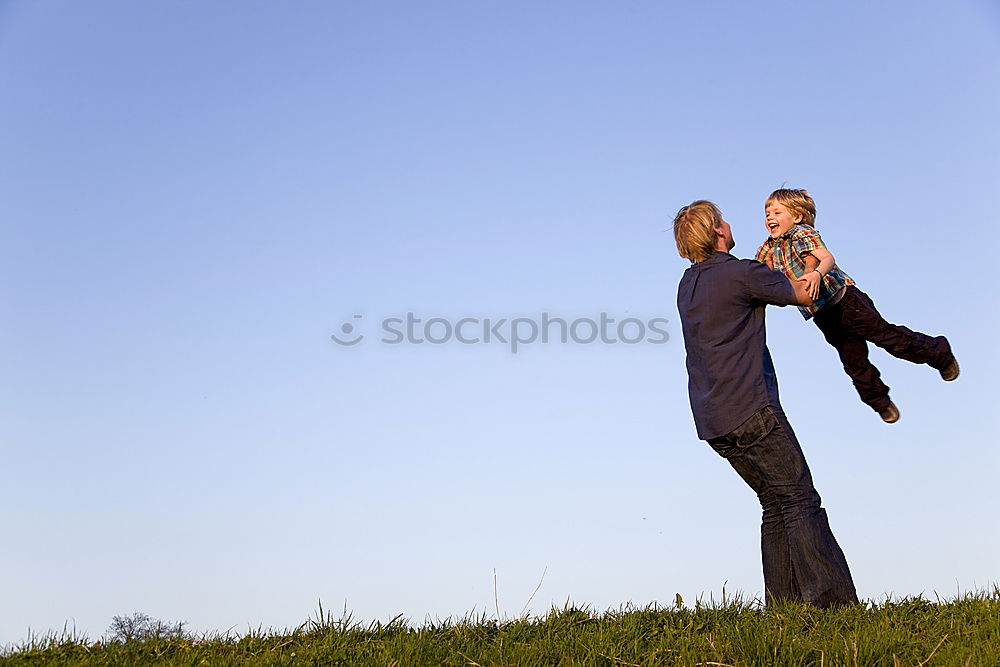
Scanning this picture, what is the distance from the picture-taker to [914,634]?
16.3 feet

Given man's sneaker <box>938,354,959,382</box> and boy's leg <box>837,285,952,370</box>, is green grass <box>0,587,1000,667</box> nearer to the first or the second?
boy's leg <box>837,285,952,370</box>

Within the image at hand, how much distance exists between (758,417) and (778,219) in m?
2.66

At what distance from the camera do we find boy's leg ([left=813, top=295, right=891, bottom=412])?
8797mm

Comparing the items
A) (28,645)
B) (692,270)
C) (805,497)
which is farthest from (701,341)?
(28,645)

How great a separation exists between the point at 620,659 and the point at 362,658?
1246mm

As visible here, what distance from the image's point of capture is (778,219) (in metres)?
7.99

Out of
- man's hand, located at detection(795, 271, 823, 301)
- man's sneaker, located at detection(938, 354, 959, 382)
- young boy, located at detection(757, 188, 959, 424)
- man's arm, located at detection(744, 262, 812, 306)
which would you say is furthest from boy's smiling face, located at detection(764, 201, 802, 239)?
man's sneaker, located at detection(938, 354, 959, 382)

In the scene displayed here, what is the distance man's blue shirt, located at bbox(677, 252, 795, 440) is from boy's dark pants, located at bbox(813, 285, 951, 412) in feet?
8.82

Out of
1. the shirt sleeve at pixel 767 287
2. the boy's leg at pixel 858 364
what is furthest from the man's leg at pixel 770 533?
the boy's leg at pixel 858 364

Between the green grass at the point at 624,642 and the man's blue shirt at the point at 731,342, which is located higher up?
the man's blue shirt at the point at 731,342

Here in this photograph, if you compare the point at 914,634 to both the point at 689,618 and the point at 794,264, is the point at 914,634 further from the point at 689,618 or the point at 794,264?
the point at 794,264

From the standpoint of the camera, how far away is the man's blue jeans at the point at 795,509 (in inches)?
230

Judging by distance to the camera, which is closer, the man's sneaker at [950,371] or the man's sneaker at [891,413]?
the man's sneaker at [891,413]

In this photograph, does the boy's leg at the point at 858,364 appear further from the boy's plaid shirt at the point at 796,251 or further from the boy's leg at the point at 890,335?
the boy's plaid shirt at the point at 796,251
